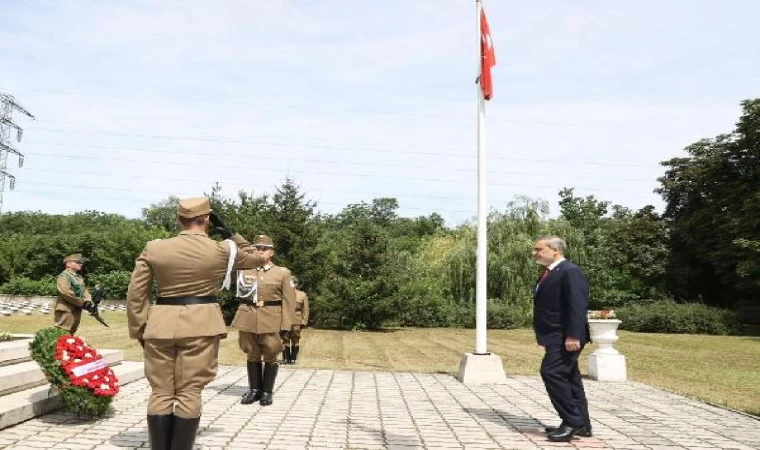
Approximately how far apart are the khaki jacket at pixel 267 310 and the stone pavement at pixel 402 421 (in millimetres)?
922

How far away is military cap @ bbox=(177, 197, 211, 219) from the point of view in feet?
15.1

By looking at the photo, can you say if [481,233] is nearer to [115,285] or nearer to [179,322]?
[179,322]

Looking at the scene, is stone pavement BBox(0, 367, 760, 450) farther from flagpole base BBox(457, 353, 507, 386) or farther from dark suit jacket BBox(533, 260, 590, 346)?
dark suit jacket BBox(533, 260, 590, 346)

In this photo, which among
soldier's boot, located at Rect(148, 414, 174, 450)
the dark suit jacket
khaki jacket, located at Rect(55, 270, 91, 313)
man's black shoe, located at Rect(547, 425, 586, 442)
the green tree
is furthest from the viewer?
the green tree

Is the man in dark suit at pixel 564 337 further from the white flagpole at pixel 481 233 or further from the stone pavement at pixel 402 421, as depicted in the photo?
the white flagpole at pixel 481 233

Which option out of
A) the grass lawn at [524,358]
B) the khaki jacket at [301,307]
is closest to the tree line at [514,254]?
the grass lawn at [524,358]

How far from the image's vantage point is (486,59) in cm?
1084

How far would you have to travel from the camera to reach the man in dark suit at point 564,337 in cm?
599

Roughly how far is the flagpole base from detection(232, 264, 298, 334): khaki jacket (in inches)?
140

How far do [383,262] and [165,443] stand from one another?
22.5 metres

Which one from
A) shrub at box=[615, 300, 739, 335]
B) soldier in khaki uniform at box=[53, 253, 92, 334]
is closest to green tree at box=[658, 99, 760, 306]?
shrub at box=[615, 300, 739, 335]

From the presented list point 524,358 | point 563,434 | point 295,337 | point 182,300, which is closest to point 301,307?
point 295,337

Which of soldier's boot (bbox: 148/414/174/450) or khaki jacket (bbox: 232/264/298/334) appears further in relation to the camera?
khaki jacket (bbox: 232/264/298/334)

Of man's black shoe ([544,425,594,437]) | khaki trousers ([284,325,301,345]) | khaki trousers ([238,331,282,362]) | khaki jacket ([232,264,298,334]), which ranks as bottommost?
man's black shoe ([544,425,594,437])
